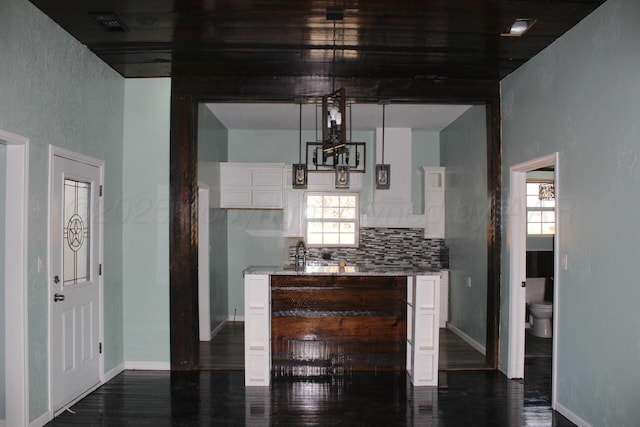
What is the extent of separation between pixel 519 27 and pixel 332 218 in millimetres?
4257

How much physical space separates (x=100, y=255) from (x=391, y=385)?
9.67ft

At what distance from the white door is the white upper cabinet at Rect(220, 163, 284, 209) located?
2.53 m

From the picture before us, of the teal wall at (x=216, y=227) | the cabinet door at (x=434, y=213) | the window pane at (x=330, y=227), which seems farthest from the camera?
the window pane at (x=330, y=227)

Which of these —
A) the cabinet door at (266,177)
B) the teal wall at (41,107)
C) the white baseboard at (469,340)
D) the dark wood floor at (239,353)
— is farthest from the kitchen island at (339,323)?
the cabinet door at (266,177)

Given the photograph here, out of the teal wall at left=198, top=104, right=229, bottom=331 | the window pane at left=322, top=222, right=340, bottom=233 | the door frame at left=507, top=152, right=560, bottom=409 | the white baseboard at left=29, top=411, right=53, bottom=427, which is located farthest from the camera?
the window pane at left=322, top=222, right=340, bottom=233

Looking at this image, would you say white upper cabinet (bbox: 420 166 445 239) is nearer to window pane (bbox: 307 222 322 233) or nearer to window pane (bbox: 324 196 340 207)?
window pane (bbox: 324 196 340 207)

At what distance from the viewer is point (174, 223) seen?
4809 millimetres

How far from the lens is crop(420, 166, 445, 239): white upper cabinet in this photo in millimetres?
7133

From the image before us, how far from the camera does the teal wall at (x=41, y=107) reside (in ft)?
10.4

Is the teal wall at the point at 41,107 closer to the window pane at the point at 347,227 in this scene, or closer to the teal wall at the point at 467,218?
the window pane at the point at 347,227

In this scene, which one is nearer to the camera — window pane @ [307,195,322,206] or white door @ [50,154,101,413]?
white door @ [50,154,101,413]

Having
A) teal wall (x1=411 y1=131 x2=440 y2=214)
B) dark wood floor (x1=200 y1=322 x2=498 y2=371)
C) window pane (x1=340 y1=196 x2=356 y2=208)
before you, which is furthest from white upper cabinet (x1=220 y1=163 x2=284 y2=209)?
teal wall (x1=411 y1=131 x2=440 y2=214)

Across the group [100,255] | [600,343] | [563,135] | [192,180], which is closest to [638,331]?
[600,343]

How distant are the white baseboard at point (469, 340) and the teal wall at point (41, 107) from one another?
159 inches
